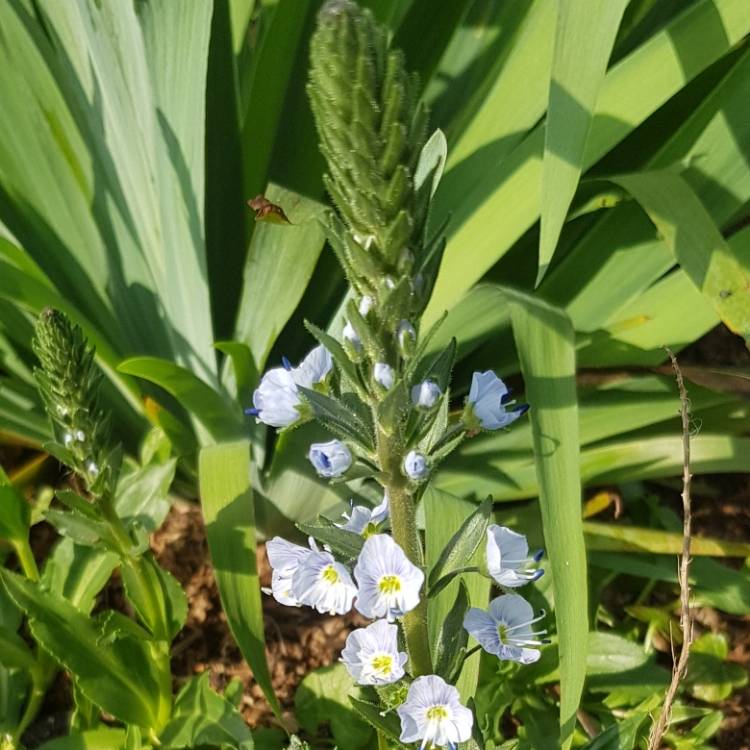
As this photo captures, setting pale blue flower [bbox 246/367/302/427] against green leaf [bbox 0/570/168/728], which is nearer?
pale blue flower [bbox 246/367/302/427]

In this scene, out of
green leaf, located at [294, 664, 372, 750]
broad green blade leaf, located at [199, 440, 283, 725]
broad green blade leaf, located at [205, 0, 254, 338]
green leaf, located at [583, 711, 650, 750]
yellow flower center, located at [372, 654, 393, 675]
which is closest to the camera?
yellow flower center, located at [372, 654, 393, 675]

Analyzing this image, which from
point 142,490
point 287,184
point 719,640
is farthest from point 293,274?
point 719,640

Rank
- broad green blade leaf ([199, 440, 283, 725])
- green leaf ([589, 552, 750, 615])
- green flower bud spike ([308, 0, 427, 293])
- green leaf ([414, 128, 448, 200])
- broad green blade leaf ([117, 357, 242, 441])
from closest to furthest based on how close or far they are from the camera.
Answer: green flower bud spike ([308, 0, 427, 293]) → green leaf ([414, 128, 448, 200]) → broad green blade leaf ([117, 357, 242, 441]) → broad green blade leaf ([199, 440, 283, 725]) → green leaf ([589, 552, 750, 615])

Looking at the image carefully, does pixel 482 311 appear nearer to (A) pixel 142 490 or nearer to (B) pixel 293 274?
(B) pixel 293 274

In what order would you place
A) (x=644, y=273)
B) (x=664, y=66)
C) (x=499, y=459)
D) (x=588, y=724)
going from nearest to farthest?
(x=664, y=66) < (x=588, y=724) < (x=644, y=273) < (x=499, y=459)

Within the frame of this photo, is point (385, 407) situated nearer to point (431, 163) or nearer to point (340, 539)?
point (340, 539)

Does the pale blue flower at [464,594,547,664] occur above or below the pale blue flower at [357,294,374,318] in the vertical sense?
below

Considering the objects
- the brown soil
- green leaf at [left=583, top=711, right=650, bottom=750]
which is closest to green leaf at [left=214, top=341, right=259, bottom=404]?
the brown soil

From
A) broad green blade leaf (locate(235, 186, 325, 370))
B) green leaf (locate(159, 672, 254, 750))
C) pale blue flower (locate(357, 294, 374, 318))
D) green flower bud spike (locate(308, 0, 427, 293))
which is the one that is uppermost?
broad green blade leaf (locate(235, 186, 325, 370))

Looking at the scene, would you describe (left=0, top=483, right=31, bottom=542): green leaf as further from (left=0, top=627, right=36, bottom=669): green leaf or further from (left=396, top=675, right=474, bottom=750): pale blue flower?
(left=396, top=675, right=474, bottom=750): pale blue flower

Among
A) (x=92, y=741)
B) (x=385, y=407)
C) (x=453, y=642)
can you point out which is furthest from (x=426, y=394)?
(x=92, y=741)
